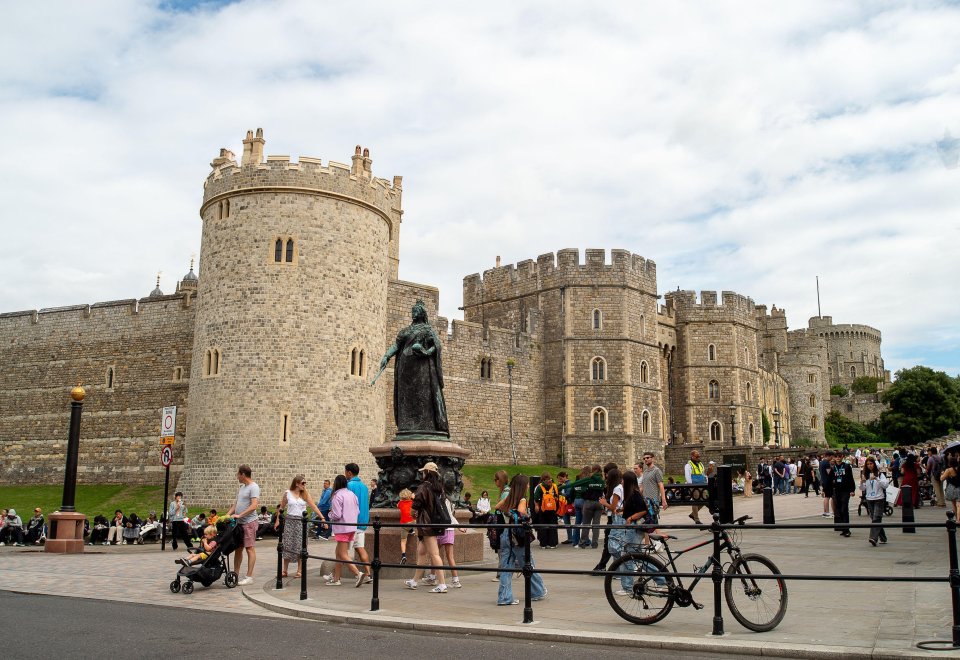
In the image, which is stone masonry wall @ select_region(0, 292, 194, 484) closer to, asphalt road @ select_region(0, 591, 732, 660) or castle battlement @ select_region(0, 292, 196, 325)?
castle battlement @ select_region(0, 292, 196, 325)

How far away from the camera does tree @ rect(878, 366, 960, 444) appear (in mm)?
61688

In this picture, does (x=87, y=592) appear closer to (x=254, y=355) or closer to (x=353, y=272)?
(x=254, y=355)

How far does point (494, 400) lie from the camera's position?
1587 inches

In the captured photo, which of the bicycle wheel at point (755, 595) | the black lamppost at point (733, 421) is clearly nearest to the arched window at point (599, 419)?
the black lamppost at point (733, 421)

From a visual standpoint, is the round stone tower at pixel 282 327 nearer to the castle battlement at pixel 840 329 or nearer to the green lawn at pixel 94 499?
the green lawn at pixel 94 499

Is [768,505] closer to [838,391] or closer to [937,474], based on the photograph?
[937,474]

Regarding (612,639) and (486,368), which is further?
(486,368)

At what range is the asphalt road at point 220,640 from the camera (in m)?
7.01

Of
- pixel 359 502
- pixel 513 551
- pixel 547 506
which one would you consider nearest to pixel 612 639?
pixel 513 551

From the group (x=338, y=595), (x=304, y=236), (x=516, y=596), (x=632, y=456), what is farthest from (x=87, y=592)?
(x=632, y=456)

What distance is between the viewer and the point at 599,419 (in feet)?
137

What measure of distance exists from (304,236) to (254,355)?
413 cm

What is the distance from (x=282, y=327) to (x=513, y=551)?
19071 millimetres

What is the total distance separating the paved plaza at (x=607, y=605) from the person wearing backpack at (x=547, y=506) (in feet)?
1.19
